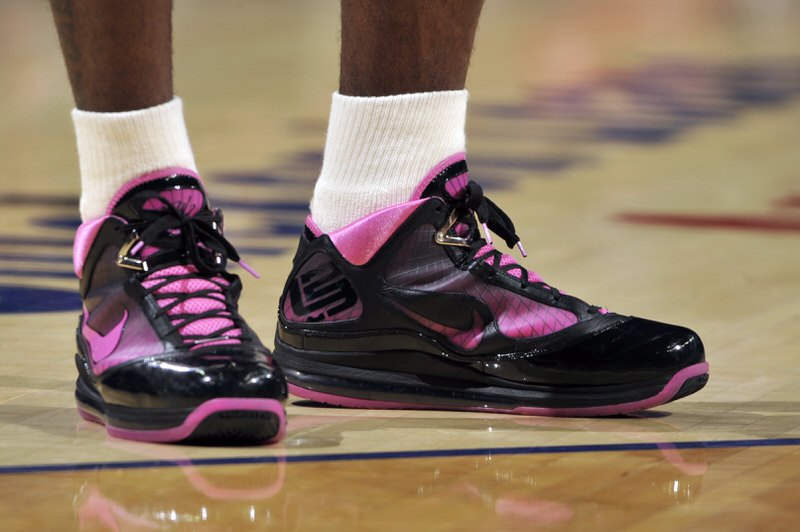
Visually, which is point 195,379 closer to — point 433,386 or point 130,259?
point 130,259

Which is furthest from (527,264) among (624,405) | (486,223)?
(624,405)

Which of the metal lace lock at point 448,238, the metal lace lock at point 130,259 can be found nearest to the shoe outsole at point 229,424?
the metal lace lock at point 130,259

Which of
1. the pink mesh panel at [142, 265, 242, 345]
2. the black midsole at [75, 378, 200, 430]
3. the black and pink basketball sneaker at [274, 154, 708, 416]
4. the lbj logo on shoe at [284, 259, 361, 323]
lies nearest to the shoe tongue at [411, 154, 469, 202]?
the black and pink basketball sneaker at [274, 154, 708, 416]

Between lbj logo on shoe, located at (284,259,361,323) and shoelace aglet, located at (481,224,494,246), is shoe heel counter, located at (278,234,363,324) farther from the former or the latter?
shoelace aglet, located at (481,224,494,246)

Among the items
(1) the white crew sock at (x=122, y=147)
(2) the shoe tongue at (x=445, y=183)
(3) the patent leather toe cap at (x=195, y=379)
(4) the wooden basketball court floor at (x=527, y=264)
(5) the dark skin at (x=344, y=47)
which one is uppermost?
(5) the dark skin at (x=344, y=47)

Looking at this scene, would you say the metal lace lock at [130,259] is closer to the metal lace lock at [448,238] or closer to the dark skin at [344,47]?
the dark skin at [344,47]

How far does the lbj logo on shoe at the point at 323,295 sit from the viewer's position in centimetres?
146

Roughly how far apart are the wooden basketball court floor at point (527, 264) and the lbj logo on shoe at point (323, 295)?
9 centimetres

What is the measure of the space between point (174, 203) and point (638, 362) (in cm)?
43

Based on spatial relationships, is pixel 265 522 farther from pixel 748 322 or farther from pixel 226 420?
pixel 748 322

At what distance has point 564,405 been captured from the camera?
141 centimetres

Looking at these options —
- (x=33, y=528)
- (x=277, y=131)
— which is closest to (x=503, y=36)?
(x=277, y=131)

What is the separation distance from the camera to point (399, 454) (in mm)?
1254

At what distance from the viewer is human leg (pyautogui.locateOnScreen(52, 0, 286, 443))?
126 centimetres
